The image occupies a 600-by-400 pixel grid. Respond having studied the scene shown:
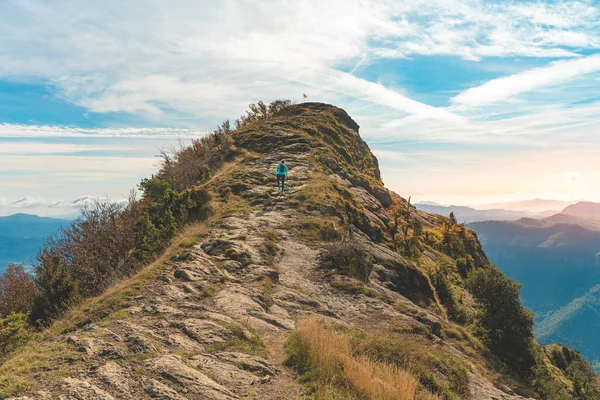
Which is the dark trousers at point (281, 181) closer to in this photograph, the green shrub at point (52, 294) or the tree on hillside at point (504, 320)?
the green shrub at point (52, 294)

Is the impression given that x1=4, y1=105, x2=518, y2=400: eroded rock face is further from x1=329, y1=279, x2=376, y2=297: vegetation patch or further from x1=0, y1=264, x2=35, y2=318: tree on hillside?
x1=0, y1=264, x2=35, y2=318: tree on hillside

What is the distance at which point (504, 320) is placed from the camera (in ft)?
82.3

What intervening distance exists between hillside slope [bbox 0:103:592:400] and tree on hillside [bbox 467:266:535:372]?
65.0 inches

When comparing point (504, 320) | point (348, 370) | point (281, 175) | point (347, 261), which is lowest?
point (504, 320)

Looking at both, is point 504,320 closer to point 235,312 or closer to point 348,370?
point 348,370

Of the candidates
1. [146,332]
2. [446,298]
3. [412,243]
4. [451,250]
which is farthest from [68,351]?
[451,250]

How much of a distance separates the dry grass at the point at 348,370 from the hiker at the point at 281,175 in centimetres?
1879

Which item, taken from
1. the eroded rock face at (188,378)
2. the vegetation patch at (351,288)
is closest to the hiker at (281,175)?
the vegetation patch at (351,288)

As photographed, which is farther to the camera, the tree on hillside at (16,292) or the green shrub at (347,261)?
the tree on hillside at (16,292)

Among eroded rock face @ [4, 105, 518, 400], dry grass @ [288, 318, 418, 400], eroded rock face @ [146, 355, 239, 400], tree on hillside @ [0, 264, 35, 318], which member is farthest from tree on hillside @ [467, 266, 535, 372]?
tree on hillside @ [0, 264, 35, 318]

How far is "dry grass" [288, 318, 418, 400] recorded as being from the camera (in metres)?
8.70

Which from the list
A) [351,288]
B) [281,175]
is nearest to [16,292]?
[281,175]

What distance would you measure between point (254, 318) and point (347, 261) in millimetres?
9061

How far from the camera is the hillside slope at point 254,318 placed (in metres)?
8.14
